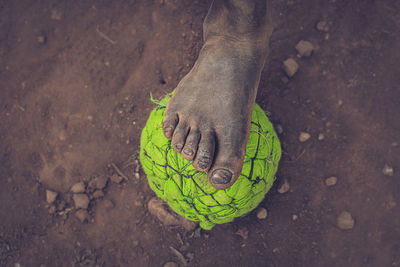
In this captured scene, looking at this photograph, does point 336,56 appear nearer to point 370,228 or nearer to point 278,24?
point 278,24

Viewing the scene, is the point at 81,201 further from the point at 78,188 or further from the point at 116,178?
the point at 116,178

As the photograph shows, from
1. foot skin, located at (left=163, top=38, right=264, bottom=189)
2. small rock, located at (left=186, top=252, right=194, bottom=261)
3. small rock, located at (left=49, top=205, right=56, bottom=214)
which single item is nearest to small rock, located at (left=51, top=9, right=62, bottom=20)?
foot skin, located at (left=163, top=38, right=264, bottom=189)

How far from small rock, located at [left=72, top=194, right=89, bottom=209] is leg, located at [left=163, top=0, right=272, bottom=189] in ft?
4.02

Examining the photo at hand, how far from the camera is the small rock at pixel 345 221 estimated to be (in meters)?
2.38

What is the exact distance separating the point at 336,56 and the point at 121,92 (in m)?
1.91

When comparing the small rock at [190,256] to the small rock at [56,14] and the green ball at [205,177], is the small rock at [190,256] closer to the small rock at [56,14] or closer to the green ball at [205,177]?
the green ball at [205,177]

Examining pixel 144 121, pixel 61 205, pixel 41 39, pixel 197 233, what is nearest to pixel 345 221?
pixel 197 233

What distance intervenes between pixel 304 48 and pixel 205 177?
1521mm

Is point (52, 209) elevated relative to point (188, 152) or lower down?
lower down

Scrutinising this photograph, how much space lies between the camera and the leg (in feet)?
5.56

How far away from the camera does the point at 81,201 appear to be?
2.52 m

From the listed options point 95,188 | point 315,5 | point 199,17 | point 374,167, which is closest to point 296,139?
point 374,167

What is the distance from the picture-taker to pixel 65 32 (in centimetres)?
279

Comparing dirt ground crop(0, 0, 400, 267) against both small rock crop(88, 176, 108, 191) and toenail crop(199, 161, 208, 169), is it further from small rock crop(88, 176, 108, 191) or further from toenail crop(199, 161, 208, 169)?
toenail crop(199, 161, 208, 169)
